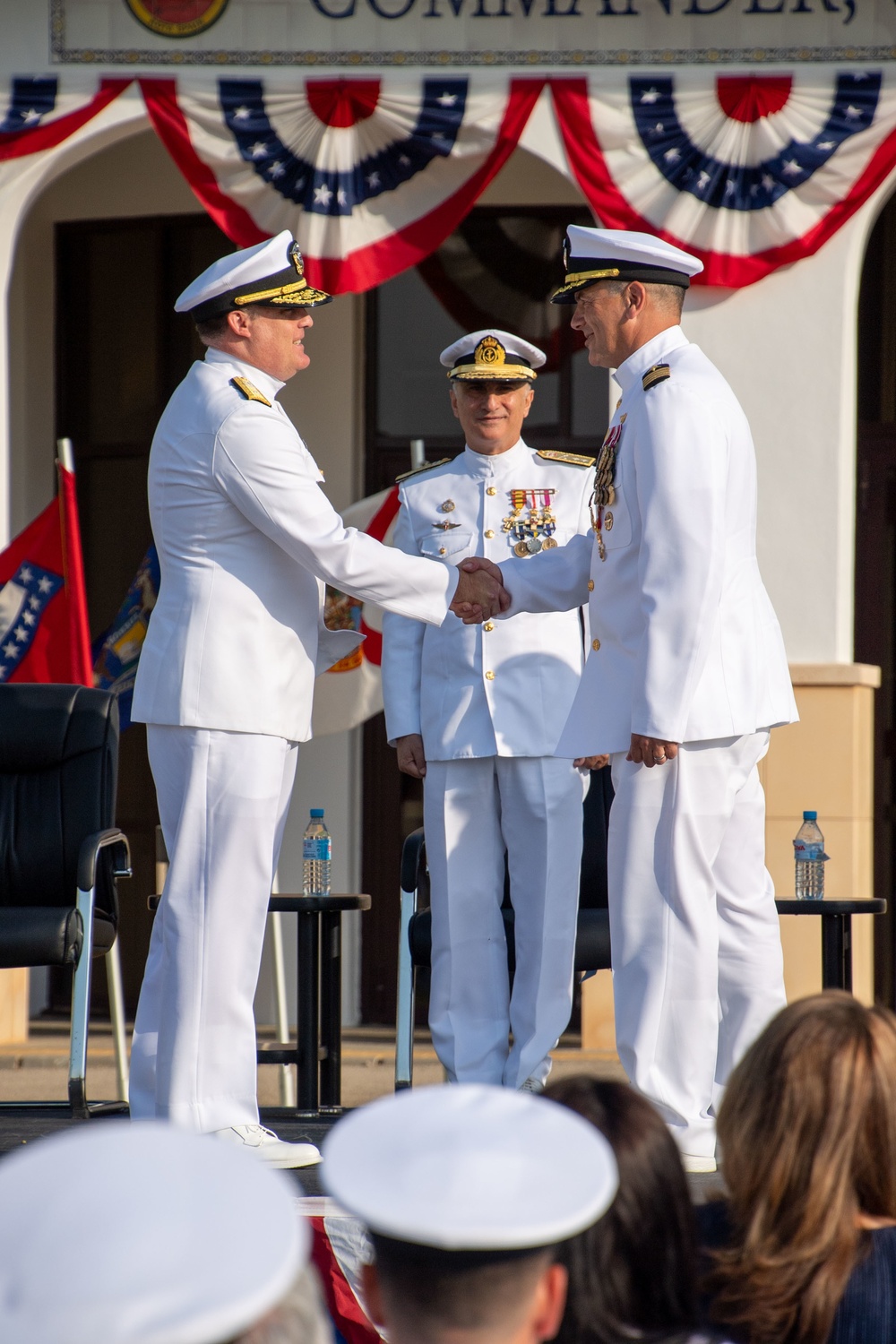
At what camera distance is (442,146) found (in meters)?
6.24

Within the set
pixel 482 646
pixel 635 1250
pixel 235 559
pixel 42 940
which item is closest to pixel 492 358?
pixel 482 646

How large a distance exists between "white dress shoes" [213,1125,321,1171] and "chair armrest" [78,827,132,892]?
1062 millimetres

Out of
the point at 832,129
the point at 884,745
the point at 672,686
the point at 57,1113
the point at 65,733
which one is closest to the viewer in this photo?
the point at 672,686

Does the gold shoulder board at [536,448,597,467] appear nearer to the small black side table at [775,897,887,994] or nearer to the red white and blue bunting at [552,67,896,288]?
the small black side table at [775,897,887,994]

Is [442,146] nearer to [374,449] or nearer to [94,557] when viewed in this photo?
[374,449]

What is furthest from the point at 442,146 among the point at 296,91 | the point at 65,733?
the point at 65,733

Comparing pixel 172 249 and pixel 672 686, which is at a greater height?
pixel 172 249

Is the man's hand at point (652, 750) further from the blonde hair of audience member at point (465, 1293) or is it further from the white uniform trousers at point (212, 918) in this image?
the blonde hair of audience member at point (465, 1293)

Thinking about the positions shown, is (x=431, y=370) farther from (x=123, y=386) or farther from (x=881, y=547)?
(x=881, y=547)

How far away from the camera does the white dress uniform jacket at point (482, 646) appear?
14.3 ft

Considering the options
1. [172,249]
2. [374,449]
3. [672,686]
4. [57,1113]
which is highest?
[172,249]

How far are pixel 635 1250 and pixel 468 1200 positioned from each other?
0.41 m

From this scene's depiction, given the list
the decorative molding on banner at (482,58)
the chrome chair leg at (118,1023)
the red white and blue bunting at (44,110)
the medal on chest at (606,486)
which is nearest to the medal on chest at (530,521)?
the medal on chest at (606,486)

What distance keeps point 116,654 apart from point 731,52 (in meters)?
3.18
